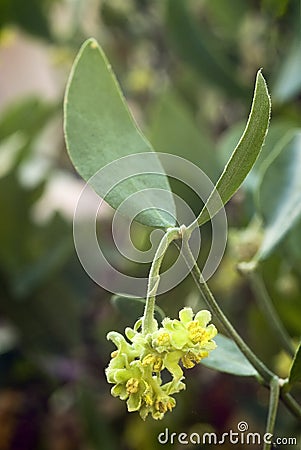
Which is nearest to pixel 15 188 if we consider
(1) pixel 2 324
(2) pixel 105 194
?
(1) pixel 2 324

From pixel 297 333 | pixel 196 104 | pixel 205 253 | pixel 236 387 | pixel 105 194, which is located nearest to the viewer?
pixel 105 194

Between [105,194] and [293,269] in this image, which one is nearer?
[105,194]

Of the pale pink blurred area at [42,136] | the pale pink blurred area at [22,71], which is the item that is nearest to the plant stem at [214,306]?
the pale pink blurred area at [42,136]

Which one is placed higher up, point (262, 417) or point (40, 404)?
point (262, 417)

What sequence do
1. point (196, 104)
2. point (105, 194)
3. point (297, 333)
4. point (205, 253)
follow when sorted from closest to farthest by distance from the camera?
point (105, 194), point (205, 253), point (297, 333), point (196, 104)

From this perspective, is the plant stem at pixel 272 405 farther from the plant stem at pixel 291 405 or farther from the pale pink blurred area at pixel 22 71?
the pale pink blurred area at pixel 22 71

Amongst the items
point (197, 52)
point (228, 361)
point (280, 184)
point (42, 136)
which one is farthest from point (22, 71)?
point (228, 361)

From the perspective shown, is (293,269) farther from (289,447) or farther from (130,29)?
(130,29)

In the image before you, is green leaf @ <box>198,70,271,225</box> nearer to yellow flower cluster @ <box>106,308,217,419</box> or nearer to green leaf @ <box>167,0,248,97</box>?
yellow flower cluster @ <box>106,308,217,419</box>
